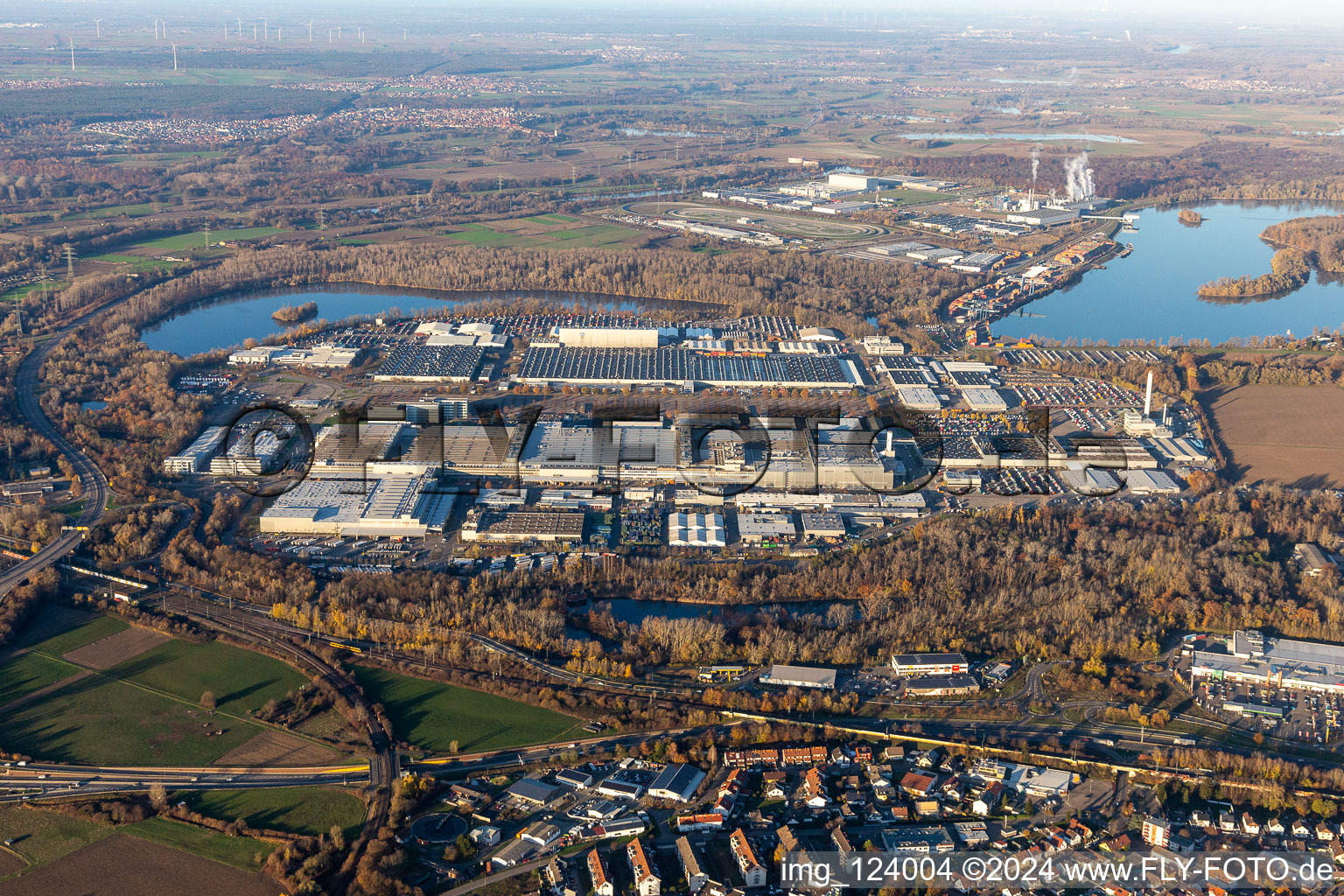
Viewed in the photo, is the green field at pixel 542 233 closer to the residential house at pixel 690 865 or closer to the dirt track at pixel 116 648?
the dirt track at pixel 116 648

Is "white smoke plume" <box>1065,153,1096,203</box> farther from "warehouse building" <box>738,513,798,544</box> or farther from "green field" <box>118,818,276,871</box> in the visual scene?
"green field" <box>118,818,276,871</box>

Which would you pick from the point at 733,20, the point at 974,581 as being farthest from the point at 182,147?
the point at 733,20

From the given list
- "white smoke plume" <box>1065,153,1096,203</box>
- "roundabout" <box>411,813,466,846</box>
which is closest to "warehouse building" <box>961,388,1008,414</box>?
"roundabout" <box>411,813,466,846</box>

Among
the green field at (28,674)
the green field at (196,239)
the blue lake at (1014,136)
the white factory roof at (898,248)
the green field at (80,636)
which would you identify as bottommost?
the green field at (28,674)

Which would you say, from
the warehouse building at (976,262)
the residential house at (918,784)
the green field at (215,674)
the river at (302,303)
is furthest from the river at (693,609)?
the warehouse building at (976,262)

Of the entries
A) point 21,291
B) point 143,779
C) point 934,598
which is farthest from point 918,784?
point 21,291

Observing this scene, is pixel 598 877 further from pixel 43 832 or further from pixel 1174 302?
pixel 1174 302
